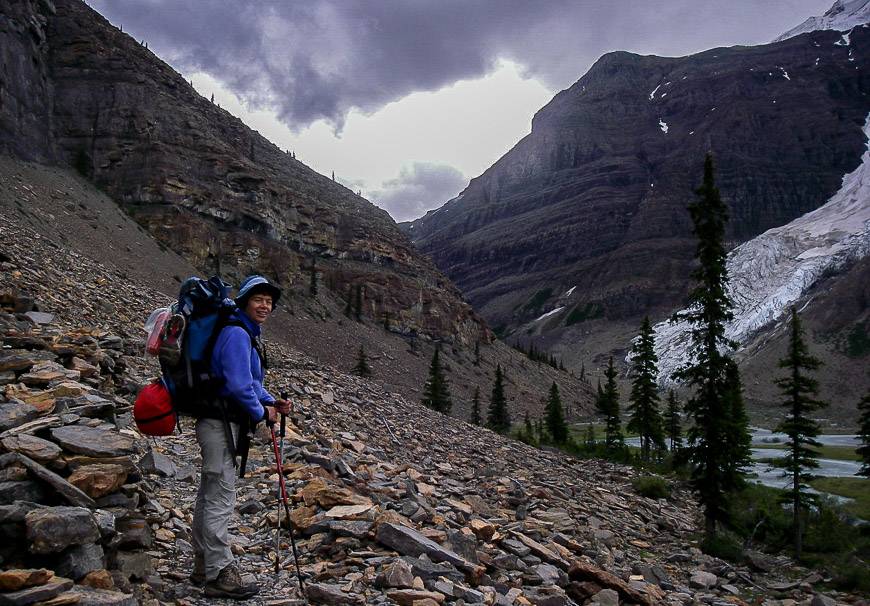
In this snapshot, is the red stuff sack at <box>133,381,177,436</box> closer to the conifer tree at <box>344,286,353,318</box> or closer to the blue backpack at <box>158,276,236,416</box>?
the blue backpack at <box>158,276,236,416</box>

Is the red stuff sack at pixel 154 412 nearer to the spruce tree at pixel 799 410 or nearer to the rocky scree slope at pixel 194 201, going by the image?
the spruce tree at pixel 799 410

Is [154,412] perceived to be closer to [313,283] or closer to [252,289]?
[252,289]

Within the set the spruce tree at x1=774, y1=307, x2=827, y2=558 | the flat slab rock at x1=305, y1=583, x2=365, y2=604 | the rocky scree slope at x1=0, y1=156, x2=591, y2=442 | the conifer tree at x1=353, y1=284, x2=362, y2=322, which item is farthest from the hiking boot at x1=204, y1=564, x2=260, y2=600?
the conifer tree at x1=353, y1=284, x2=362, y2=322

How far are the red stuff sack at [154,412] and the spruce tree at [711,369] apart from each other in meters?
21.0

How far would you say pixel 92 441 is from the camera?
17.5 ft

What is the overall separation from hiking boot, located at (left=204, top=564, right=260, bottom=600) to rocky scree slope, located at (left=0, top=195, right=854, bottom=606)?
0.15 meters

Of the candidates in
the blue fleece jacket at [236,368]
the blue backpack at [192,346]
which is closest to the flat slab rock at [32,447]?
the blue backpack at [192,346]

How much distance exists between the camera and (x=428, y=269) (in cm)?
12562

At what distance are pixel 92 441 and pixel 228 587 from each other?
2.17 metres

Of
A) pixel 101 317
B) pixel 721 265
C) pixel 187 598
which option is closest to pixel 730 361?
pixel 721 265

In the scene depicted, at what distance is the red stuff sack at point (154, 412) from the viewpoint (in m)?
4.44

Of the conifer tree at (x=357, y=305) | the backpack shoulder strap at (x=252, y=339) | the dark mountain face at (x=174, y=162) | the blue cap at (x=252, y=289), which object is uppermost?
the dark mountain face at (x=174, y=162)

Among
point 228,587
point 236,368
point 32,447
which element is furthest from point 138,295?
point 228,587

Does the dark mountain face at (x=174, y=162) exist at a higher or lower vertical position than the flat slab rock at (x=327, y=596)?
higher
